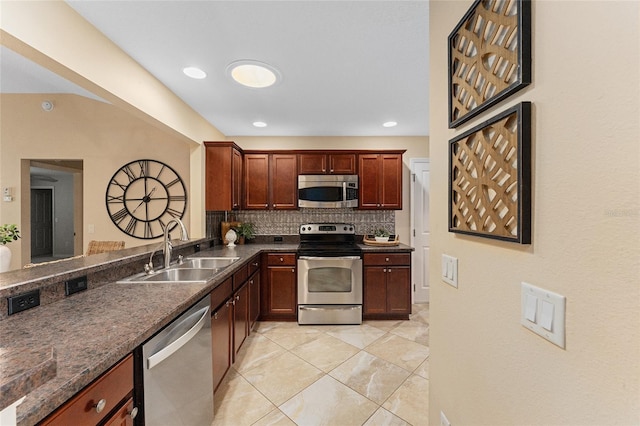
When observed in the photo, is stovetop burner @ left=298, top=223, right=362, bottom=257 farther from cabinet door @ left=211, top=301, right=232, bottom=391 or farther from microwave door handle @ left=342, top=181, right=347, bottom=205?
cabinet door @ left=211, top=301, right=232, bottom=391

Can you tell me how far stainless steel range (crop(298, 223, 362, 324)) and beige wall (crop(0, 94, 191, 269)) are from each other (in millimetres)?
1870

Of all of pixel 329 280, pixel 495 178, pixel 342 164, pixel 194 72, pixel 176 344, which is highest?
pixel 194 72

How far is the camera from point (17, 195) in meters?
3.49

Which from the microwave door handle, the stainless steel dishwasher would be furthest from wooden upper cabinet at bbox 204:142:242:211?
the stainless steel dishwasher

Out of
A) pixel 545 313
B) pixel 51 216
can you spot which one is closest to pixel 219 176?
pixel 545 313

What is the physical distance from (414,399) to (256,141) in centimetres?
354

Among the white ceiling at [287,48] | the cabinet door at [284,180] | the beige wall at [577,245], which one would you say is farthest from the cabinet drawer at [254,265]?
the beige wall at [577,245]

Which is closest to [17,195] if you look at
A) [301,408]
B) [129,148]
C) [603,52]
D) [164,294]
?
[129,148]

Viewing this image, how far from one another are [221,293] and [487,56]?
2018 mm

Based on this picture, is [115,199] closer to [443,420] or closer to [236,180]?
[236,180]

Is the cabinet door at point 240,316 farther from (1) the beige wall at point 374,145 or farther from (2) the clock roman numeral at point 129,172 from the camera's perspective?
(2) the clock roman numeral at point 129,172

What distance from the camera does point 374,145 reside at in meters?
3.88

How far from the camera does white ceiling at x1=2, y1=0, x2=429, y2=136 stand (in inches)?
57.1

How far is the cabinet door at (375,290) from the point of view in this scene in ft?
10.3
